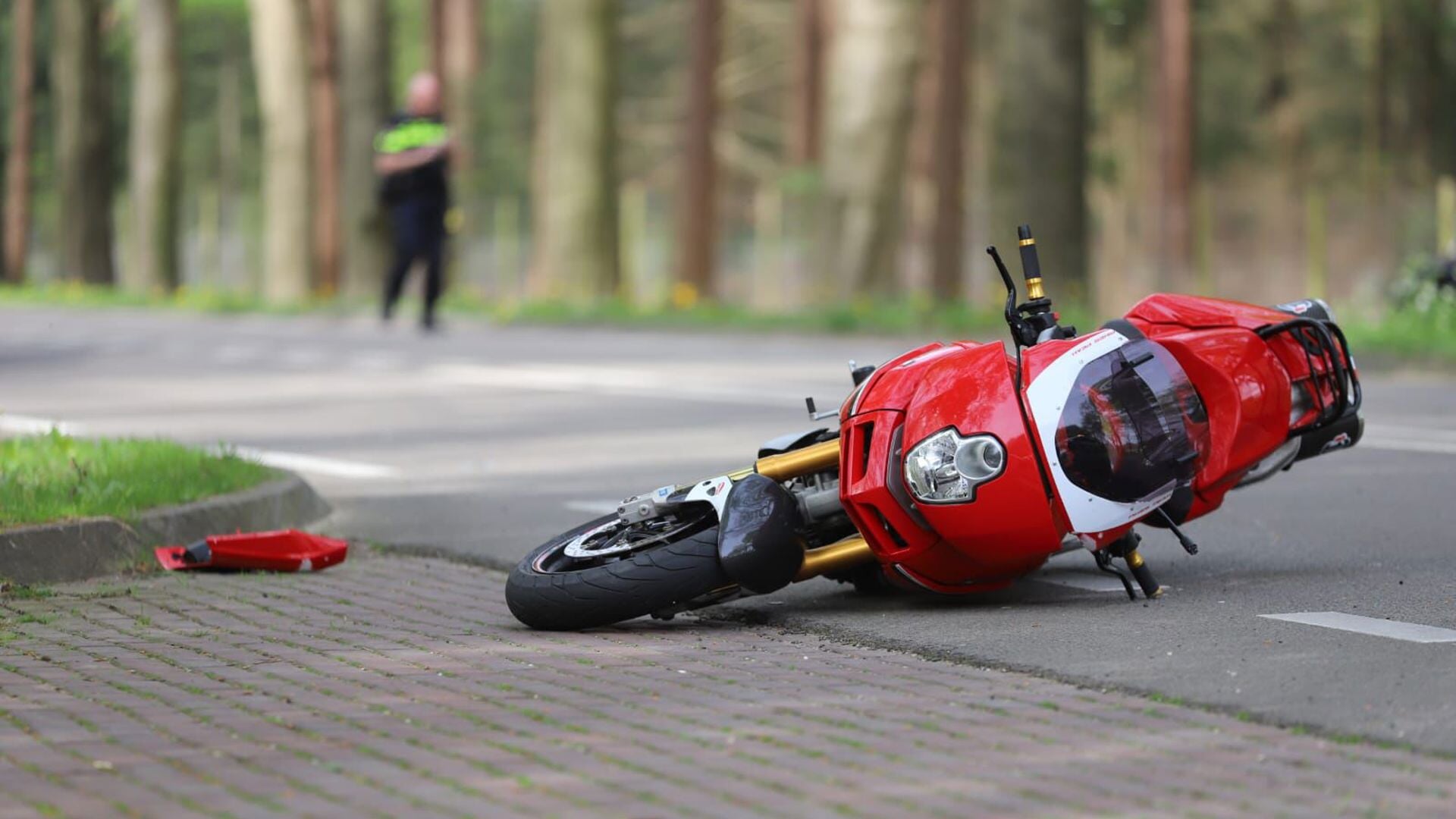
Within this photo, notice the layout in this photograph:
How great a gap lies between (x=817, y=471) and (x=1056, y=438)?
813 millimetres

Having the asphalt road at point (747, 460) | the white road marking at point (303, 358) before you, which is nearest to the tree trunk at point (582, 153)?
the asphalt road at point (747, 460)

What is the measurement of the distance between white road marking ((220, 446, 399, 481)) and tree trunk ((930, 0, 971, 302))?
20.1m

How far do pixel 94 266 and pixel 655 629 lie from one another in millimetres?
38633

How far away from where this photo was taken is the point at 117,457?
32.6 ft

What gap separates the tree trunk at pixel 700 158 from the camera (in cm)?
3222

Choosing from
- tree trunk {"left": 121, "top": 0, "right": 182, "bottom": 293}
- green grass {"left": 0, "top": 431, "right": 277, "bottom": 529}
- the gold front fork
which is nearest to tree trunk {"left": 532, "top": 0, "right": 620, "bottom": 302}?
tree trunk {"left": 121, "top": 0, "right": 182, "bottom": 293}

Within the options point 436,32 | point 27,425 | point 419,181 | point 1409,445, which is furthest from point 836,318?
point 436,32

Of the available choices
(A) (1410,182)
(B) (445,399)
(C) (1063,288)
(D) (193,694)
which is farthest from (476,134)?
(D) (193,694)

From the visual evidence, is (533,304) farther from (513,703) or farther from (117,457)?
(513,703)

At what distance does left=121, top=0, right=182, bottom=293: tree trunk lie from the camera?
4003 centimetres

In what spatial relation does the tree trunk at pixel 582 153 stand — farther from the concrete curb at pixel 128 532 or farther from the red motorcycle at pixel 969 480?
the red motorcycle at pixel 969 480

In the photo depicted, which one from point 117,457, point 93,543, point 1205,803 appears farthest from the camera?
point 117,457

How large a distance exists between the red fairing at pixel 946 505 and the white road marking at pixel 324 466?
4.83 m

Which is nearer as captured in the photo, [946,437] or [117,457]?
[946,437]
